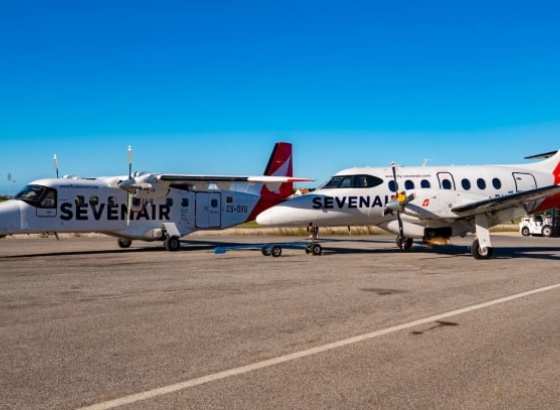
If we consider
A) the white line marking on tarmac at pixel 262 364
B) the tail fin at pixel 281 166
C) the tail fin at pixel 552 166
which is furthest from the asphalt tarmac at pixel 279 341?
the tail fin at pixel 281 166

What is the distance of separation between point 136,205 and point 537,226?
28883mm

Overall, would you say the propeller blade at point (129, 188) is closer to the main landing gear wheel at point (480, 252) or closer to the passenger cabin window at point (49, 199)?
the passenger cabin window at point (49, 199)

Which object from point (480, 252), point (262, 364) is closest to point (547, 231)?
point (480, 252)

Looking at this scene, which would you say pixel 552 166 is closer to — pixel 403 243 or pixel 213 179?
pixel 403 243

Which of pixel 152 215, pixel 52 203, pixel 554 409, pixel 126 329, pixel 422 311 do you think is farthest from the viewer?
pixel 152 215

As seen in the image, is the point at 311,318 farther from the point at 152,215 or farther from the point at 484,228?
the point at 152,215

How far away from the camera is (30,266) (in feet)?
52.9

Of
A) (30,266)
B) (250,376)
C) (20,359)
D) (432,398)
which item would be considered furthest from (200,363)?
(30,266)

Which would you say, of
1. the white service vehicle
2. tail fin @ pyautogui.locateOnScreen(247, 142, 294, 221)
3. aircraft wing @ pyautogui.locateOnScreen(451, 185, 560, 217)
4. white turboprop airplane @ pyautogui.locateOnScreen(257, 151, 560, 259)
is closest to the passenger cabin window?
white turboprop airplane @ pyautogui.locateOnScreen(257, 151, 560, 259)

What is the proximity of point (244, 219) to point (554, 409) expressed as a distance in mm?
22480

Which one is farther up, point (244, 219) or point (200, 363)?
point (244, 219)

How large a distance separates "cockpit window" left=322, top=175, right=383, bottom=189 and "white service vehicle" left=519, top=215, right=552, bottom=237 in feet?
73.8

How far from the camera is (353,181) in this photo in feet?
69.3

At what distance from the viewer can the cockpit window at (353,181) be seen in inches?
829
